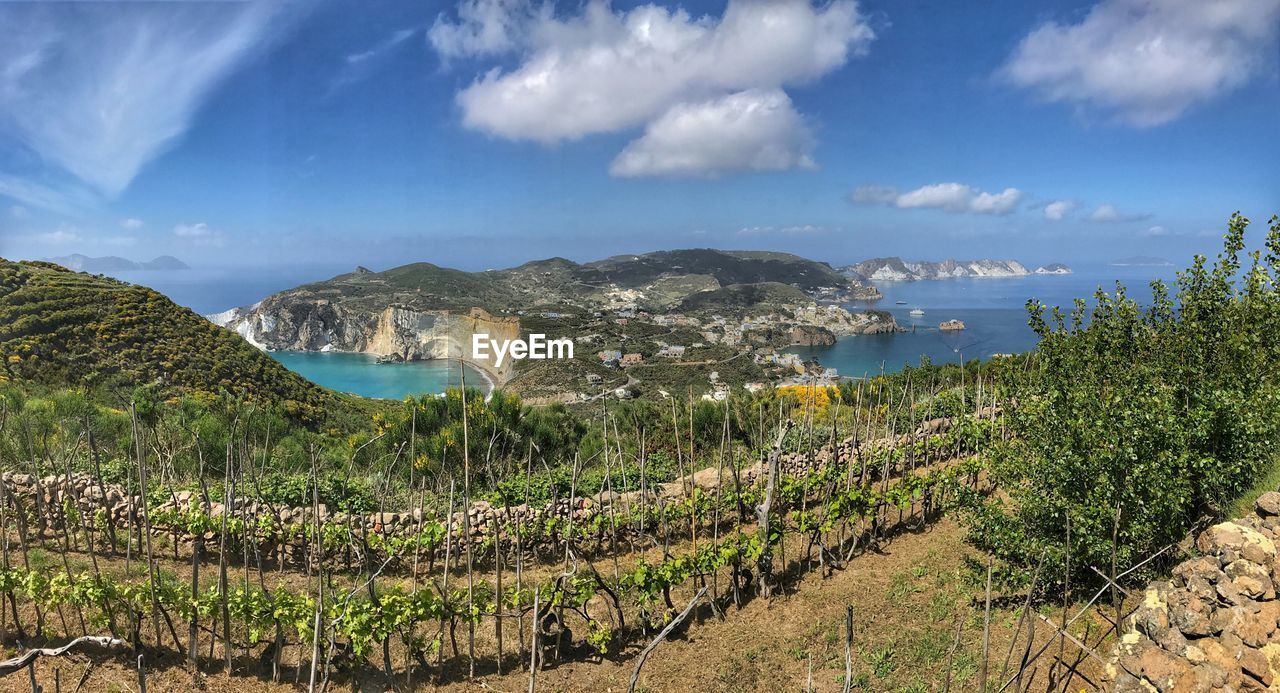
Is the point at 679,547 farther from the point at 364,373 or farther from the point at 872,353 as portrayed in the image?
the point at 872,353

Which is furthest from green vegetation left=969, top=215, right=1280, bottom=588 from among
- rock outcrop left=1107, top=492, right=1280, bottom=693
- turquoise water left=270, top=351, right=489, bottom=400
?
turquoise water left=270, top=351, right=489, bottom=400

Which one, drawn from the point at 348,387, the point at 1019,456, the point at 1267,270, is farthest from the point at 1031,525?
the point at 348,387

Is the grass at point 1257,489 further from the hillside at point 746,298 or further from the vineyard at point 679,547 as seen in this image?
the hillside at point 746,298

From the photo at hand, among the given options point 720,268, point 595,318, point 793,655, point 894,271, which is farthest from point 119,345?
point 894,271

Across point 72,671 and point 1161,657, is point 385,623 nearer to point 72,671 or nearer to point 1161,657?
point 72,671

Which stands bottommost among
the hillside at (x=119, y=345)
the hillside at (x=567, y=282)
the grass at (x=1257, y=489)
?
the grass at (x=1257, y=489)

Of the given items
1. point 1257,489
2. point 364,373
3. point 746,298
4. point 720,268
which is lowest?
point 364,373

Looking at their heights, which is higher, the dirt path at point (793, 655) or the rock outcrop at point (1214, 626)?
the rock outcrop at point (1214, 626)

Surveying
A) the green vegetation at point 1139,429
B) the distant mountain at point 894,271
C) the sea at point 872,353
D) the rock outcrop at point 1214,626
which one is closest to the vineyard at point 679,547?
the green vegetation at point 1139,429
